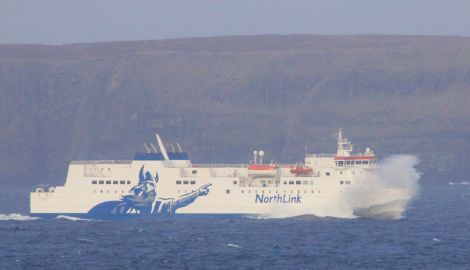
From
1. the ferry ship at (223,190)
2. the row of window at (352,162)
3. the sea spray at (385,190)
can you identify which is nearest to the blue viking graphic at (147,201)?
the ferry ship at (223,190)

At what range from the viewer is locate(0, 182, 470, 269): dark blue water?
2608 inches

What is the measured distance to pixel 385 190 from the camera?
87.8m

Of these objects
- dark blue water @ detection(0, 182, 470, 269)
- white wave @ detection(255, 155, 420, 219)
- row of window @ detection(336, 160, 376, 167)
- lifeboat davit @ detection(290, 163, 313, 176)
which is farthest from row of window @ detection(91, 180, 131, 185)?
row of window @ detection(336, 160, 376, 167)

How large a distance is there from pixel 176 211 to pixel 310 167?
9.29m

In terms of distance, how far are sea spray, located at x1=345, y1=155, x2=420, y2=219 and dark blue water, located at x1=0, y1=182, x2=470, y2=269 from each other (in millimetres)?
1080

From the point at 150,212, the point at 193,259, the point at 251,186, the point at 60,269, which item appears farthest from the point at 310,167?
the point at 60,269

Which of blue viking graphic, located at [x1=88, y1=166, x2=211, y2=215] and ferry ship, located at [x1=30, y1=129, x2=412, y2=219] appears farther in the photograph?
blue viking graphic, located at [x1=88, y1=166, x2=211, y2=215]

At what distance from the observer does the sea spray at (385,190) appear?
287 ft

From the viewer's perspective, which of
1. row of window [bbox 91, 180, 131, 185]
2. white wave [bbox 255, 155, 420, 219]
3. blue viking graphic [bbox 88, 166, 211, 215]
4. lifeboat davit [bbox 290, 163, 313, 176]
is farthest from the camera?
row of window [bbox 91, 180, 131, 185]

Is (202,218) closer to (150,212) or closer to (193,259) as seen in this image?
(150,212)

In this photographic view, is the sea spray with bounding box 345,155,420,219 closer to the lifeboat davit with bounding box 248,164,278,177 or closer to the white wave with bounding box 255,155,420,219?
the white wave with bounding box 255,155,420,219

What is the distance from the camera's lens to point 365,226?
276 ft

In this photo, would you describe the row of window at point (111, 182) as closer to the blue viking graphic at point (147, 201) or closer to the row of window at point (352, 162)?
the blue viking graphic at point (147, 201)

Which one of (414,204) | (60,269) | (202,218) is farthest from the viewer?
(414,204)
